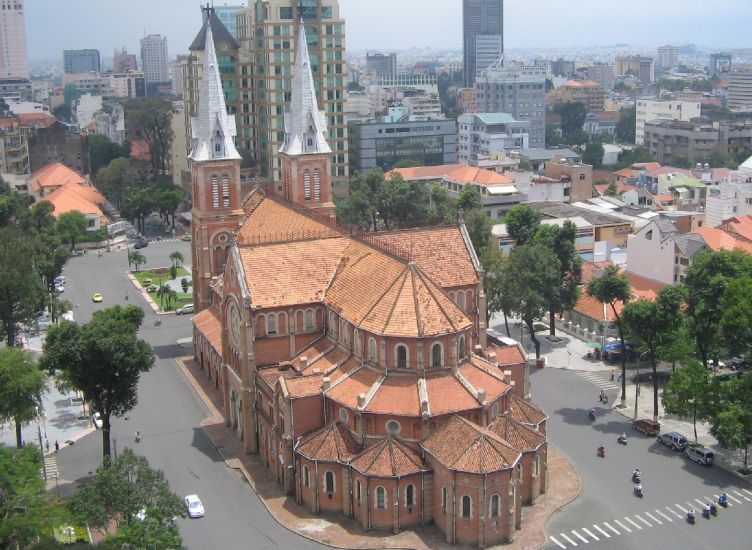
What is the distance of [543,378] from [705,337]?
15.7 metres

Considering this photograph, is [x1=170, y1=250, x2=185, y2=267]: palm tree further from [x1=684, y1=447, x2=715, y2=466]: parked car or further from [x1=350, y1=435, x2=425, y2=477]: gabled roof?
[x1=684, y1=447, x2=715, y2=466]: parked car

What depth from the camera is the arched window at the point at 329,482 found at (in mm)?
58725

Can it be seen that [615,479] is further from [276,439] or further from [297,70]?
[297,70]

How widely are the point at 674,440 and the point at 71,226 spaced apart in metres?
102

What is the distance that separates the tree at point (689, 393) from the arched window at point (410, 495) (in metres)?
23.4

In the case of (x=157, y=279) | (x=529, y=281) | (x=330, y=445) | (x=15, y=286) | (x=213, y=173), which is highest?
(x=213, y=173)

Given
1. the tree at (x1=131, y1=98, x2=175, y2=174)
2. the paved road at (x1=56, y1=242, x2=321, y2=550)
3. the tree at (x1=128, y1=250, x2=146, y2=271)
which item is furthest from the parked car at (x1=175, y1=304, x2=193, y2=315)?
the tree at (x1=131, y1=98, x2=175, y2=174)

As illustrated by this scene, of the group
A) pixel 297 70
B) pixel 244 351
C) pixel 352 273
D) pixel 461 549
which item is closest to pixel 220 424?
pixel 244 351

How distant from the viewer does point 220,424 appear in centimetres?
7481

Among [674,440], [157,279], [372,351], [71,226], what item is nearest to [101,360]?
[372,351]

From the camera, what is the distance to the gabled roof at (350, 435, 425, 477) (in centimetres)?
5650

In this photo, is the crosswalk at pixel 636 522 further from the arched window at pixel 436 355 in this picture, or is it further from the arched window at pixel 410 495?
the arched window at pixel 436 355

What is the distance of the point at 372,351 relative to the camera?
6209 centimetres

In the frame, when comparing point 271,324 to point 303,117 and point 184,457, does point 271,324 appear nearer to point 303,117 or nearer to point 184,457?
point 184,457
